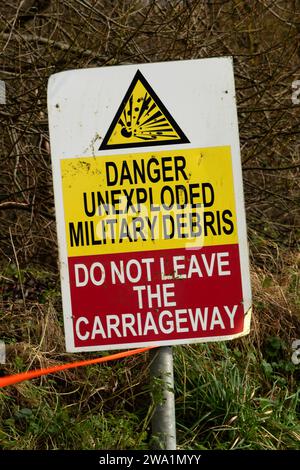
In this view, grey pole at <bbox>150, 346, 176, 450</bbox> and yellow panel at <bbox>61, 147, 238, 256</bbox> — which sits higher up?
yellow panel at <bbox>61, 147, 238, 256</bbox>

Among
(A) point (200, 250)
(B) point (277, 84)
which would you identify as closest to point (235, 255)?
(A) point (200, 250)

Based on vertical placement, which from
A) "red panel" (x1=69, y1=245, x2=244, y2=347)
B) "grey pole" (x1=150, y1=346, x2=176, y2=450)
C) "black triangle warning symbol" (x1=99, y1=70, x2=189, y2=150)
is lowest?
"grey pole" (x1=150, y1=346, x2=176, y2=450)

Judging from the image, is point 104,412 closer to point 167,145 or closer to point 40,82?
point 167,145

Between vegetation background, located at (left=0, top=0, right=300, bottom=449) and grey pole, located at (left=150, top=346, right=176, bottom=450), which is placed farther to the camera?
vegetation background, located at (left=0, top=0, right=300, bottom=449)

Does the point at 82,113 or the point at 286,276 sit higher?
the point at 82,113

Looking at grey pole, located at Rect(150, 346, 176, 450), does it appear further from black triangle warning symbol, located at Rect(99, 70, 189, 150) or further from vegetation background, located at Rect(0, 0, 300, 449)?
black triangle warning symbol, located at Rect(99, 70, 189, 150)

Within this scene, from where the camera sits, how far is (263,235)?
7.01m

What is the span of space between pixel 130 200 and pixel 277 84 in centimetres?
394

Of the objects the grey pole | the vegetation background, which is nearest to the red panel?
the grey pole

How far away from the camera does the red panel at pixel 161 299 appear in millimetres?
3027

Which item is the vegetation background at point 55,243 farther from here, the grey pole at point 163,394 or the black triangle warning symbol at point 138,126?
the black triangle warning symbol at point 138,126

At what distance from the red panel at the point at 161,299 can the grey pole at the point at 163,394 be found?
106 mm

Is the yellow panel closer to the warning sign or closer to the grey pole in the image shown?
the warning sign

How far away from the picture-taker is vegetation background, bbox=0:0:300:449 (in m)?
3.88
